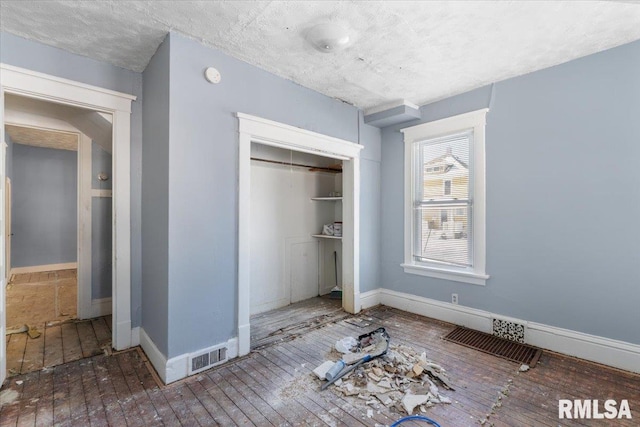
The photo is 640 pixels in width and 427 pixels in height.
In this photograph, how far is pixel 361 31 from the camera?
2209 mm

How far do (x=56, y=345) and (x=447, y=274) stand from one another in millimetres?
4105

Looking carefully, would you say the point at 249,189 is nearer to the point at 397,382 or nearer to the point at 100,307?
the point at 397,382

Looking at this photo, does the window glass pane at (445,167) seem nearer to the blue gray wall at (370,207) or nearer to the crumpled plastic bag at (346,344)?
the blue gray wall at (370,207)

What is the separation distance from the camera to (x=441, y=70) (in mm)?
2812

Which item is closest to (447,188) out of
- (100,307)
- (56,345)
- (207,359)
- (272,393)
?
(272,393)

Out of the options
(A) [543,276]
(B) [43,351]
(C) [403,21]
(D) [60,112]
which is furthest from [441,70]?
(B) [43,351]

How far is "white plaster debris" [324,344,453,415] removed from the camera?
6.53ft

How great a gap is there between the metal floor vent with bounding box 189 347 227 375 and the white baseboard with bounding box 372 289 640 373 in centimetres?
194

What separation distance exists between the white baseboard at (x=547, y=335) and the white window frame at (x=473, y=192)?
36 centimetres

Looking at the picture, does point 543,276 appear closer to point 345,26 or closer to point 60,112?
point 345,26

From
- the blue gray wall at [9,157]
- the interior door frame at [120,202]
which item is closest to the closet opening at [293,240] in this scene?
the interior door frame at [120,202]

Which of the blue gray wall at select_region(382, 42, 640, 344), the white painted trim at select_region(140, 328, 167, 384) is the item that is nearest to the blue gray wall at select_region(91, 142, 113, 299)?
the white painted trim at select_region(140, 328, 167, 384)

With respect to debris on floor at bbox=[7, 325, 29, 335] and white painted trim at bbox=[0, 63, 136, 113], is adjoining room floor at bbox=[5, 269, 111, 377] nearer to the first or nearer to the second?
debris on floor at bbox=[7, 325, 29, 335]

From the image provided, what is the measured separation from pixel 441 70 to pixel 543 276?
2203 mm
